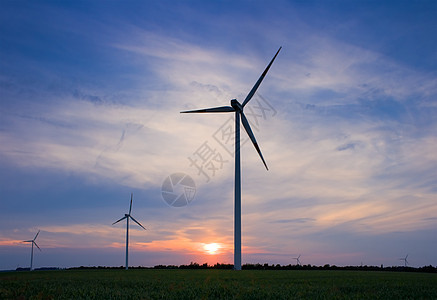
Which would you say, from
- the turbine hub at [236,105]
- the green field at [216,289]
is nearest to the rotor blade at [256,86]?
the turbine hub at [236,105]

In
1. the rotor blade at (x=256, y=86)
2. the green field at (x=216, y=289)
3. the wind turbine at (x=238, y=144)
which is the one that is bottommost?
the green field at (x=216, y=289)

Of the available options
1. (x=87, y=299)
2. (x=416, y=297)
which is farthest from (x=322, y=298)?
(x=87, y=299)

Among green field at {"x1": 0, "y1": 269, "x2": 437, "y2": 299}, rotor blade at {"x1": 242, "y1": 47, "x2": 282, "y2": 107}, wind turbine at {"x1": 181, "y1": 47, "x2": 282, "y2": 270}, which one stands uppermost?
rotor blade at {"x1": 242, "y1": 47, "x2": 282, "y2": 107}

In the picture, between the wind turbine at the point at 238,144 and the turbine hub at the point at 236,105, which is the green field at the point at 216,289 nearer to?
the wind turbine at the point at 238,144

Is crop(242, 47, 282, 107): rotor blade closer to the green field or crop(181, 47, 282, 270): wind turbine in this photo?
crop(181, 47, 282, 270): wind turbine

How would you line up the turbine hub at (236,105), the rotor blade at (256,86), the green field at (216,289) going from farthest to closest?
the rotor blade at (256,86), the turbine hub at (236,105), the green field at (216,289)

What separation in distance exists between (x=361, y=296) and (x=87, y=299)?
31.0 feet

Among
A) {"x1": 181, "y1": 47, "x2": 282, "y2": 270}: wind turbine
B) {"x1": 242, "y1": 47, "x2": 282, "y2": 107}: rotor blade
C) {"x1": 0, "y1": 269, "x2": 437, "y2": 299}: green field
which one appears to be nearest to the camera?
{"x1": 0, "y1": 269, "x2": 437, "y2": 299}: green field

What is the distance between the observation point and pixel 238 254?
50594 mm

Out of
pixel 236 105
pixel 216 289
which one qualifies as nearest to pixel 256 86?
pixel 236 105

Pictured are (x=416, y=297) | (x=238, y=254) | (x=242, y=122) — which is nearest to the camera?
(x=416, y=297)

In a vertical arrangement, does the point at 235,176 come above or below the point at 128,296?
above

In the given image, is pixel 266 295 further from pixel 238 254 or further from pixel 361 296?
pixel 238 254

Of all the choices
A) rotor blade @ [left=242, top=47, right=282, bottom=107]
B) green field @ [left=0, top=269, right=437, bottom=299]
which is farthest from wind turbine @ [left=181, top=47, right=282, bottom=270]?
green field @ [left=0, top=269, right=437, bottom=299]
